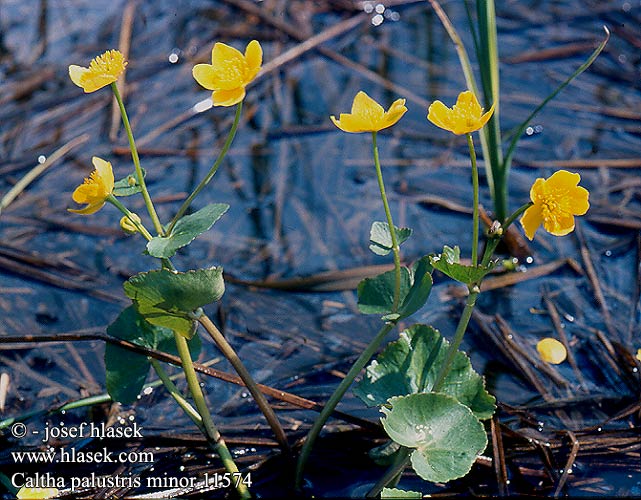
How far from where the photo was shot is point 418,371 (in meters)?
1.76

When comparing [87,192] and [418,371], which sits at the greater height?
[87,192]

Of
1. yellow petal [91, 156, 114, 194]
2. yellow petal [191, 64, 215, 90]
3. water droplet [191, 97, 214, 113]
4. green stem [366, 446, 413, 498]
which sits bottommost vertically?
green stem [366, 446, 413, 498]

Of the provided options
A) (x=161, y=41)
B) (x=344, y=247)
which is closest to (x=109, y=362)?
(x=344, y=247)

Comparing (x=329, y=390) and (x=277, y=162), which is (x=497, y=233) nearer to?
(x=329, y=390)

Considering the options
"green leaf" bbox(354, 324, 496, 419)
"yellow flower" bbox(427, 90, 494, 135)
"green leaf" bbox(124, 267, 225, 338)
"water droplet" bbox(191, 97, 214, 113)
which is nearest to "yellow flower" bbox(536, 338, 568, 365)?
"green leaf" bbox(354, 324, 496, 419)

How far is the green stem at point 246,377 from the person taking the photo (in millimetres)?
1681

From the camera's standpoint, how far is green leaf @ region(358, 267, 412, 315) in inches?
68.6

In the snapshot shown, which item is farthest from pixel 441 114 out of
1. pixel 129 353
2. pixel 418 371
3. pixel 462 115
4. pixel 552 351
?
pixel 552 351

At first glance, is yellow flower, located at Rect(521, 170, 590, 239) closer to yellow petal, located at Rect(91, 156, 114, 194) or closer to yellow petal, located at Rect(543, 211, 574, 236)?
yellow petal, located at Rect(543, 211, 574, 236)

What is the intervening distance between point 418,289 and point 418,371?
22cm

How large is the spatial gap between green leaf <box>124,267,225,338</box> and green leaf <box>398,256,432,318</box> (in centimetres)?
41

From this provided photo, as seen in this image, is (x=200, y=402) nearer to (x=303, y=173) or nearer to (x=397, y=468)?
(x=397, y=468)

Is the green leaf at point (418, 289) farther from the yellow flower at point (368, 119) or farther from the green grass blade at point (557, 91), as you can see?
the green grass blade at point (557, 91)

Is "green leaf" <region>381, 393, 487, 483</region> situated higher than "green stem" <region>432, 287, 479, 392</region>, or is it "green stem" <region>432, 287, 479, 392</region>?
"green stem" <region>432, 287, 479, 392</region>
